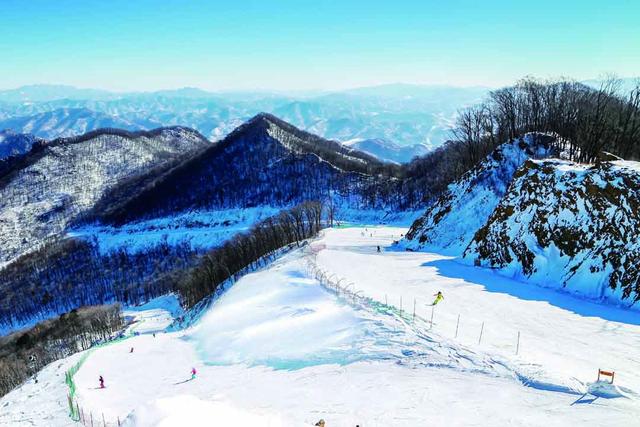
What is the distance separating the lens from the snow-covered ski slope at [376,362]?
18969 mm

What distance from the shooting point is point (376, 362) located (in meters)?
26.0

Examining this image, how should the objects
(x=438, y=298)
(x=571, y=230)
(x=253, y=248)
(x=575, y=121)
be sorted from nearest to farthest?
(x=438, y=298) → (x=571, y=230) → (x=575, y=121) → (x=253, y=248)

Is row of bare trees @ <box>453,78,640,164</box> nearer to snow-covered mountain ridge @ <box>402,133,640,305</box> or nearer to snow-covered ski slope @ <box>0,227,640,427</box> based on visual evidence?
snow-covered mountain ridge @ <box>402,133,640,305</box>

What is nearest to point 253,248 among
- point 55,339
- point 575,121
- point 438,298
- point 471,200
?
point 471,200

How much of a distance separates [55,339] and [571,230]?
323ft

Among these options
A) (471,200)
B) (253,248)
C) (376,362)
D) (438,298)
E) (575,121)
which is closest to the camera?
(376,362)

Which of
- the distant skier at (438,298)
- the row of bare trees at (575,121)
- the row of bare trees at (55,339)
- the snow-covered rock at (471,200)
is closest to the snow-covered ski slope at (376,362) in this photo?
the distant skier at (438,298)

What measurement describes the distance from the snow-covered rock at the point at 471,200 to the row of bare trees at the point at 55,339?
67166mm

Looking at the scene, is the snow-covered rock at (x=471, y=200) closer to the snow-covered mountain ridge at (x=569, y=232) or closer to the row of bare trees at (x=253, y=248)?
the snow-covered mountain ridge at (x=569, y=232)

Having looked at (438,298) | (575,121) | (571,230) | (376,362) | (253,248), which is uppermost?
(575,121)

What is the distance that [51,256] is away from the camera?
568 feet

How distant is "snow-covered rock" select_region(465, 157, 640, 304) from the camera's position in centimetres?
3456

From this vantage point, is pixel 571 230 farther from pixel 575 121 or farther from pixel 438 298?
pixel 575 121

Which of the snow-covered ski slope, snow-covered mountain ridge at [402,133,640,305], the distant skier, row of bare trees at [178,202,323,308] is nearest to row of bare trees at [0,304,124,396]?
row of bare trees at [178,202,323,308]
